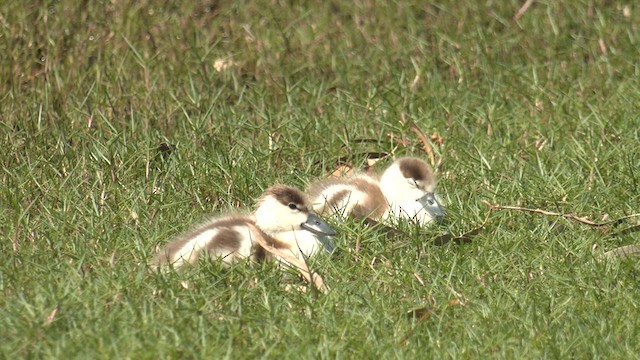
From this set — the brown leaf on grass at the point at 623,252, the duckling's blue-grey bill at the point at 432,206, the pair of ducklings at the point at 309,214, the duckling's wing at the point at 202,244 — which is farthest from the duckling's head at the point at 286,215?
the brown leaf on grass at the point at 623,252

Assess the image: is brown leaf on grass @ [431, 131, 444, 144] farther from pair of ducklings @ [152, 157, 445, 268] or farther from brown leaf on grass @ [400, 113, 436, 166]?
pair of ducklings @ [152, 157, 445, 268]

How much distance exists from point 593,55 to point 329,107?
187 cm

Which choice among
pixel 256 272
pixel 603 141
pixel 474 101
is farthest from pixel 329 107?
pixel 256 272

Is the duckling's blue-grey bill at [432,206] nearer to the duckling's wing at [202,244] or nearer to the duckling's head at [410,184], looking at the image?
the duckling's head at [410,184]

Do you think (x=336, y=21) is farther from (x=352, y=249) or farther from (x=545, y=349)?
(x=545, y=349)

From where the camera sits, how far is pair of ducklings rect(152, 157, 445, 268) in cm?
527

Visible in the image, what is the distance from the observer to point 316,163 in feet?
22.2

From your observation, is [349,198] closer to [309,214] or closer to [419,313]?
[309,214]

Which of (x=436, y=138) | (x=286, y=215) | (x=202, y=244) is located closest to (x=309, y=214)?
(x=286, y=215)

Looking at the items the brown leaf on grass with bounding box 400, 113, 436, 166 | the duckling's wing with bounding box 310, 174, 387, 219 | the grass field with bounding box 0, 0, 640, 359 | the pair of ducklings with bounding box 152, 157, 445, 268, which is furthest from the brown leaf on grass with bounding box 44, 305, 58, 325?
the brown leaf on grass with bounding box 400, 113, 436, 166

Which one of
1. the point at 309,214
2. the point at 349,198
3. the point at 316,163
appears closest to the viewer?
the point at 309,214

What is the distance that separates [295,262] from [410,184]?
3.48 ft

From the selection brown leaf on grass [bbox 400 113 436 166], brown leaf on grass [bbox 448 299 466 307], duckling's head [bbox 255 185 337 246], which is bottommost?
brown leaf on grass [bbox 400 113 436 166]

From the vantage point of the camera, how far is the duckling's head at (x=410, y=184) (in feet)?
19.6
